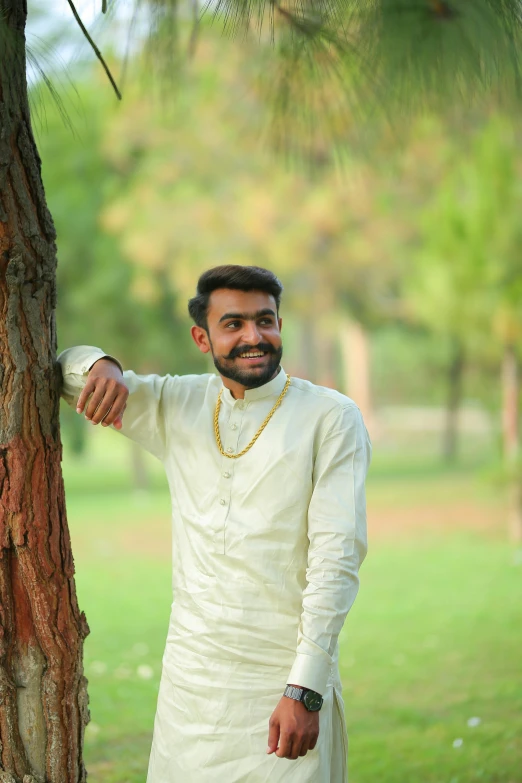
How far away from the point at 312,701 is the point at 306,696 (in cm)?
2

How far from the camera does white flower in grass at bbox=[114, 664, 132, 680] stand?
4.82 meters

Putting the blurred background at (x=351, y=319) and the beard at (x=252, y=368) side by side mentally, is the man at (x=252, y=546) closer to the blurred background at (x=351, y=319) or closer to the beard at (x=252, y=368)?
the beard at (x=252, y=368)

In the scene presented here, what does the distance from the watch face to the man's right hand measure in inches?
23.9

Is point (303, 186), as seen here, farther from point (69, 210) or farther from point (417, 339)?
point (417, 339)

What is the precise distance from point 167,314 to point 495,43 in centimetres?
1137

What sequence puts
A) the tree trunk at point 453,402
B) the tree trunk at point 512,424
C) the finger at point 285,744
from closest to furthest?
the finger at point 285,744 → the tree trunk at point 512,424 → the tree trunk at point 453,402

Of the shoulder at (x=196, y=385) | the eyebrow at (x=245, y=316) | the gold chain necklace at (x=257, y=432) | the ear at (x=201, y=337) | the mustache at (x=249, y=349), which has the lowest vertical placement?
the gold chain necklace at (x=257, y=432)

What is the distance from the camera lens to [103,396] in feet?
5.81

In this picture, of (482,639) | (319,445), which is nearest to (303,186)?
(482,639)

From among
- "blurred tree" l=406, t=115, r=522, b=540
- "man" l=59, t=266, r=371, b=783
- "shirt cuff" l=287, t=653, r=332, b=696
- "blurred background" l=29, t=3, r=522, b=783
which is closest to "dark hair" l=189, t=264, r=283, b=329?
"man" l=59, t=266, r=371, b=783

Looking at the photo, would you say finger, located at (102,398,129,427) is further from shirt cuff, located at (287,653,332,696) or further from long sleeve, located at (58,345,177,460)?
shirt cuff, located at (287,653,332,696)

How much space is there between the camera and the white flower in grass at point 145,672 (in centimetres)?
485

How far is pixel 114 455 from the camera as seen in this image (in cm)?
2184

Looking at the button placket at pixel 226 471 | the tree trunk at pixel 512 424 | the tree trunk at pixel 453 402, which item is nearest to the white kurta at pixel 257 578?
the button placket at pixel 226 471
